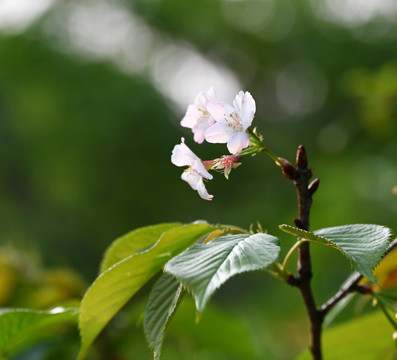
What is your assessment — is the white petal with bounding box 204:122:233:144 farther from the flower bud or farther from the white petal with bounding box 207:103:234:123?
the flower bud

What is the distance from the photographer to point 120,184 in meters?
2.60

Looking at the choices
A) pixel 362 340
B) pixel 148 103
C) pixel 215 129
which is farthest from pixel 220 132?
pixel 148 103

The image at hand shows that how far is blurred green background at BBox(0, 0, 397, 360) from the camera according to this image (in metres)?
2.35

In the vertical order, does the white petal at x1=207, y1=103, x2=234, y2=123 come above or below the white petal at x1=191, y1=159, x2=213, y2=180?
above

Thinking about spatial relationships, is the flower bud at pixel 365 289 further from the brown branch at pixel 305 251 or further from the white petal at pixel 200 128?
the white petal at pixel 200 128

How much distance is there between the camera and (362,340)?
1.88 ft

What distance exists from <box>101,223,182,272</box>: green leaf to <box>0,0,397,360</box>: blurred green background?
1553 mm

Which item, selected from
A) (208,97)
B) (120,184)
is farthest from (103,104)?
(208,97)

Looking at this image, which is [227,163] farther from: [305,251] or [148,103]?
[148,103]

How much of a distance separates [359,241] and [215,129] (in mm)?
115

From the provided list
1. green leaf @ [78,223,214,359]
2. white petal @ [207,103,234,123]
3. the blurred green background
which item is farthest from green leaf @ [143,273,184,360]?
the blurred green background

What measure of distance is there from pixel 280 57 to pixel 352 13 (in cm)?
44

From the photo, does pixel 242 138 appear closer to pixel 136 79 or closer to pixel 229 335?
pixel 229 335

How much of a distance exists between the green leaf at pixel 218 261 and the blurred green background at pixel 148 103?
5.47 ft
